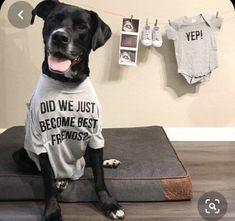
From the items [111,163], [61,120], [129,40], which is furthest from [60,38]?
[129,40]

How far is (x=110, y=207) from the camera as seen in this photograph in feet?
5.16

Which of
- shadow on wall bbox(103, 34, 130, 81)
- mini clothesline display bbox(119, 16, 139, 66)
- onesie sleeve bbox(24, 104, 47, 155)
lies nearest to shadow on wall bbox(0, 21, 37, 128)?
shadow on wall bbox(103, 34, 130, 81)

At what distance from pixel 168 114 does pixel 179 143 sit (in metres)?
0.21

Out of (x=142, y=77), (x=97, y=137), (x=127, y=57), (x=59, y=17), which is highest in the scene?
(x=59, y=17)

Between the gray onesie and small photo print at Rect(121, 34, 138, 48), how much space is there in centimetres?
21

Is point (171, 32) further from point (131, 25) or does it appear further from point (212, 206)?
point (212, 206)

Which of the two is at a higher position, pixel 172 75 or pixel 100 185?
pixel 172 75

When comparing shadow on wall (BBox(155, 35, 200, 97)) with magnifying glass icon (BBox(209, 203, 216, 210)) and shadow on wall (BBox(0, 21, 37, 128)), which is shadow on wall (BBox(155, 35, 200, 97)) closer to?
shadow on wall (BBox(0, 21, 37, 128))

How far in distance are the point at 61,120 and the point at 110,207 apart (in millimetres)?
397

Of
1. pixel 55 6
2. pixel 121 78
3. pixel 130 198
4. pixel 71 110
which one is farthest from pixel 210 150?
pixel 55 6

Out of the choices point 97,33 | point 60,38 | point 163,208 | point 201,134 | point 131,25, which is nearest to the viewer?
point 60,38

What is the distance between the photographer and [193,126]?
107 inches

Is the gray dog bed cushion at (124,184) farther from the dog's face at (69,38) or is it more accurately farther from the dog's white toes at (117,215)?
the dog's face at (69,38)

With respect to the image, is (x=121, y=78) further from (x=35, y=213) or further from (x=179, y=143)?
(x=35, y=213)
